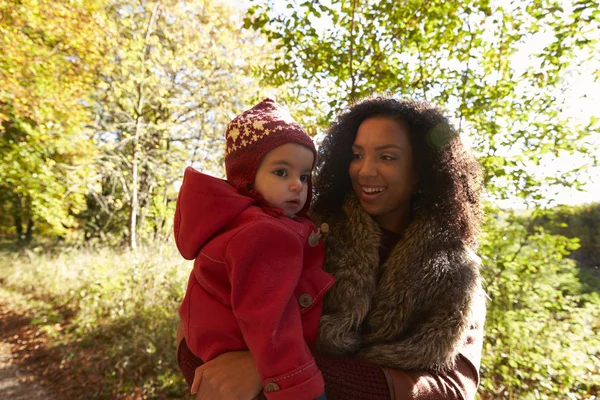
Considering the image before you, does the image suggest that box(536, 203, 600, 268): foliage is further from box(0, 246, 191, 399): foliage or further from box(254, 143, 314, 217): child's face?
box(0, 246, 191, 399): foliage

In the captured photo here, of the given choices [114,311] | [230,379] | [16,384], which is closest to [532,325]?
[230,379]

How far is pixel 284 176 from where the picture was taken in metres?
1.62

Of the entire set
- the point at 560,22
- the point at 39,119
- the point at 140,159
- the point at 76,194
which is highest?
the point at 560,22

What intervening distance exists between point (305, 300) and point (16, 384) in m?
6.19

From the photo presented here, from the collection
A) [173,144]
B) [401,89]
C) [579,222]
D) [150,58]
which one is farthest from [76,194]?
[579,222]

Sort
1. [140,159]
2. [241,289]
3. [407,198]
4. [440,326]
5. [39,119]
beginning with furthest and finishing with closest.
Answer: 1. [140,159]
2. [39,119]
3. [407,198]
4. [440,326]
5. [241,289]

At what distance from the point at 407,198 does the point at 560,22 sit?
280 centimetres

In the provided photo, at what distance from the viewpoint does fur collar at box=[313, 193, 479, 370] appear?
56.0 inches

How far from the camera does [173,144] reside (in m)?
→ 11.2

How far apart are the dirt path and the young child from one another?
4.96 metres

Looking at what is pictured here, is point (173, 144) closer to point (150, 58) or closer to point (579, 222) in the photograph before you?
point (150, 58)

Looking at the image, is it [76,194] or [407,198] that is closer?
[407,198]

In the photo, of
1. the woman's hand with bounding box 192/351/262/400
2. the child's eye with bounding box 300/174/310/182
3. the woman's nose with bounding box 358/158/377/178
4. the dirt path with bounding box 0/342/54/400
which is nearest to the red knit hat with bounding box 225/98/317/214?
the child's eye with bounding box 300/174/310/182

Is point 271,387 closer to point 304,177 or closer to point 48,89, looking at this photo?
point 304,177
